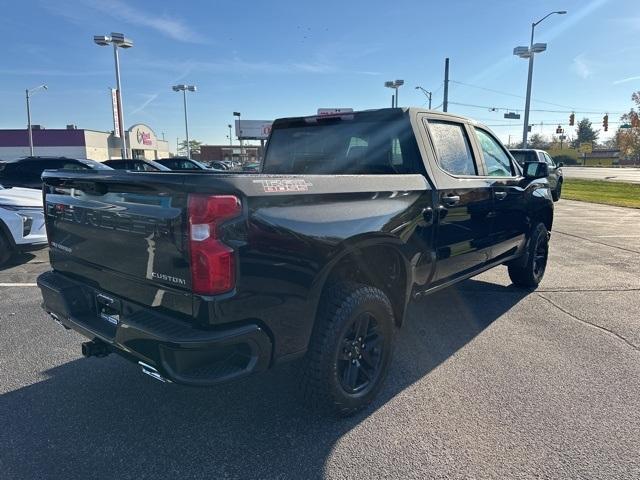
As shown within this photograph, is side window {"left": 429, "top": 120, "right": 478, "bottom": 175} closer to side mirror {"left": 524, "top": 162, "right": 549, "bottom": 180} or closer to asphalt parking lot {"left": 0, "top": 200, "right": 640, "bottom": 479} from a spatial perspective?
side mirror {"left": 524, "top": 162, "right": 549, "bottom": 180}

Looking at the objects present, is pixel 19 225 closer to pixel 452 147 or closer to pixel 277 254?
pixel 277 254

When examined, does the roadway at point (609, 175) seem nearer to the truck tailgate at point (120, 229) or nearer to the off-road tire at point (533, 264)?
the off-road tire at point (533, 264)

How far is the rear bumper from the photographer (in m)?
2.03

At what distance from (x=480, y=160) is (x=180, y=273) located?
10.3 ft

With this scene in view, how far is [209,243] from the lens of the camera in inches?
78.9

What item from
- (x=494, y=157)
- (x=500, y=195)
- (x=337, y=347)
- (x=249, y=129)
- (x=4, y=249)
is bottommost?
(x=4, y=249)

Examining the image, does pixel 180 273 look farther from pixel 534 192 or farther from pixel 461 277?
pixel 534 192

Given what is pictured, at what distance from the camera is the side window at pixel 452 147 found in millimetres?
3627

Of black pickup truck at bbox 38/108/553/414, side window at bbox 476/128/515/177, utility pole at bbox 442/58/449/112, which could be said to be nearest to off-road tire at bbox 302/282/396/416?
black pickup truck at bbox 38/108/553/414

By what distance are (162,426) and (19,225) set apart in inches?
201

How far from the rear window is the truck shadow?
5.29 ft

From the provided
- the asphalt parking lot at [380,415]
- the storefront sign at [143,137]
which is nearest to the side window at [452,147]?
the asphalt parking lot at [380,415]

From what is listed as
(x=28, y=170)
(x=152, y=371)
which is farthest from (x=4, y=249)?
(x=152, y=371)

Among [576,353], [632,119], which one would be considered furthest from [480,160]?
[632,119]
